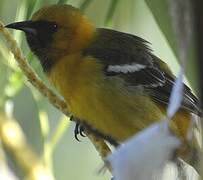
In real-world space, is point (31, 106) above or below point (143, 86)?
below

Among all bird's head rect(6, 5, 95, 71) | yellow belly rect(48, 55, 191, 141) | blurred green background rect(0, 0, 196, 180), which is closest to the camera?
blurred green background rect(0, 0, 196, 180)

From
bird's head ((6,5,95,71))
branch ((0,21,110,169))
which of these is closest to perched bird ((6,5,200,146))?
bird's head ((6,5,95,71))

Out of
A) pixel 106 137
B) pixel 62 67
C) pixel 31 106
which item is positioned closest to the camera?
pixel 106 137

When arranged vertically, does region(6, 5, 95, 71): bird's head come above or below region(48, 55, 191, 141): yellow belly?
above

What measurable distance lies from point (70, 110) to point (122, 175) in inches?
61.1

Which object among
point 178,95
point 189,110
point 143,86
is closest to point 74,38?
point 143,86

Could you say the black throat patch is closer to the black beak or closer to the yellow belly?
the black beak

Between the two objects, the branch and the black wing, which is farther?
the black wing

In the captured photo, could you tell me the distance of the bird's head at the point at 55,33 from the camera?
95.9 inches

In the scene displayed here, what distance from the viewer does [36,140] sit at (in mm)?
3094

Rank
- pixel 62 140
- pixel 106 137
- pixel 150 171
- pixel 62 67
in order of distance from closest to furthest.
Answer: pixel 150 171 < pixel 106 137 < pixel 62 67 < pixel 62 140

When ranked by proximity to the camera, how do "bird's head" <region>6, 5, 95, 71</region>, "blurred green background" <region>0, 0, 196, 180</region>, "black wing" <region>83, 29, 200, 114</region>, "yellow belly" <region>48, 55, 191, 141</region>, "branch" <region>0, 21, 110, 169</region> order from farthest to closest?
1. "bird's head" <region>6, 5, 95, 71</region>
2. "black wing" <region>83, 29, 200, 114</region>
3. "yellow belly" <region>48, 55, 191, 141</region>
4. "blurred green background" <region>0, 0, 196, 180</region>
5. "branch" <region>0, 21, 110, 169</region>

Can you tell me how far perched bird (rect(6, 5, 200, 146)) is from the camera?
2178 millimetres

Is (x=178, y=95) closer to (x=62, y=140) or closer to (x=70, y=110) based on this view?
(x=70, y=110)
